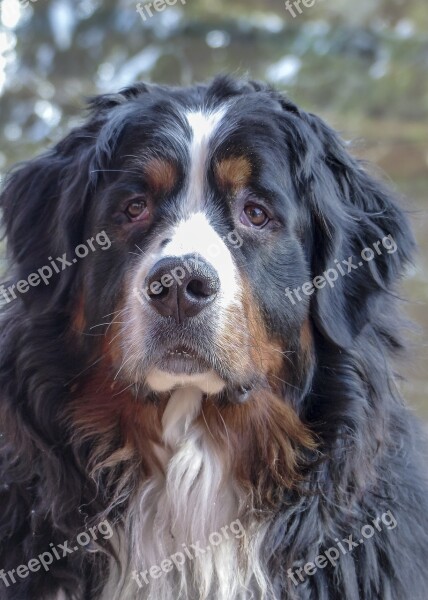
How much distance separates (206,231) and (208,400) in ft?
1.97

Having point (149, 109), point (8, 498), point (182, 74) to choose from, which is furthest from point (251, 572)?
point (182, 74)

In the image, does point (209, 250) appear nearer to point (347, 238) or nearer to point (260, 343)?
point (260, 343)

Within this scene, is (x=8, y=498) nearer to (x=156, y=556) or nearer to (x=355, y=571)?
(x=156, y=556)

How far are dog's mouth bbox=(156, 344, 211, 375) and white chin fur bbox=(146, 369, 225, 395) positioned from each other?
0.02 metres

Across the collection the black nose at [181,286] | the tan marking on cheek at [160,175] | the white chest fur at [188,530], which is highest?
the tan marking on cheek at [160,175]

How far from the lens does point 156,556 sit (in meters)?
3.33

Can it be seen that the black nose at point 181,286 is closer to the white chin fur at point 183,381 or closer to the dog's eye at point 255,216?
the white chin fur at point 183,381

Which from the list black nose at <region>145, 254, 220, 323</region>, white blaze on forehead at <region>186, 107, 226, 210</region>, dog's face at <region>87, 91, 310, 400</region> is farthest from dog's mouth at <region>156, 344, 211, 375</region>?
white blaze on forehead at <region>186, 107, 226, 210</region>

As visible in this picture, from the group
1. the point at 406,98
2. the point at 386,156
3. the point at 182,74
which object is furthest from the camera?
the point at 406,98

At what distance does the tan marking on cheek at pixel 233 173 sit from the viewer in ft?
10.8

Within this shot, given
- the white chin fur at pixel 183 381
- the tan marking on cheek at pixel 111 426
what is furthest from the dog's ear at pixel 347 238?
the tan marking on cheek at pixel 111 426

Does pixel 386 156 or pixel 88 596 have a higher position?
pixel 386 156

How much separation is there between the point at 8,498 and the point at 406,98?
13.9 m

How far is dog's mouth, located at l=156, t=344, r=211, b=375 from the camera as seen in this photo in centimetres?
310
